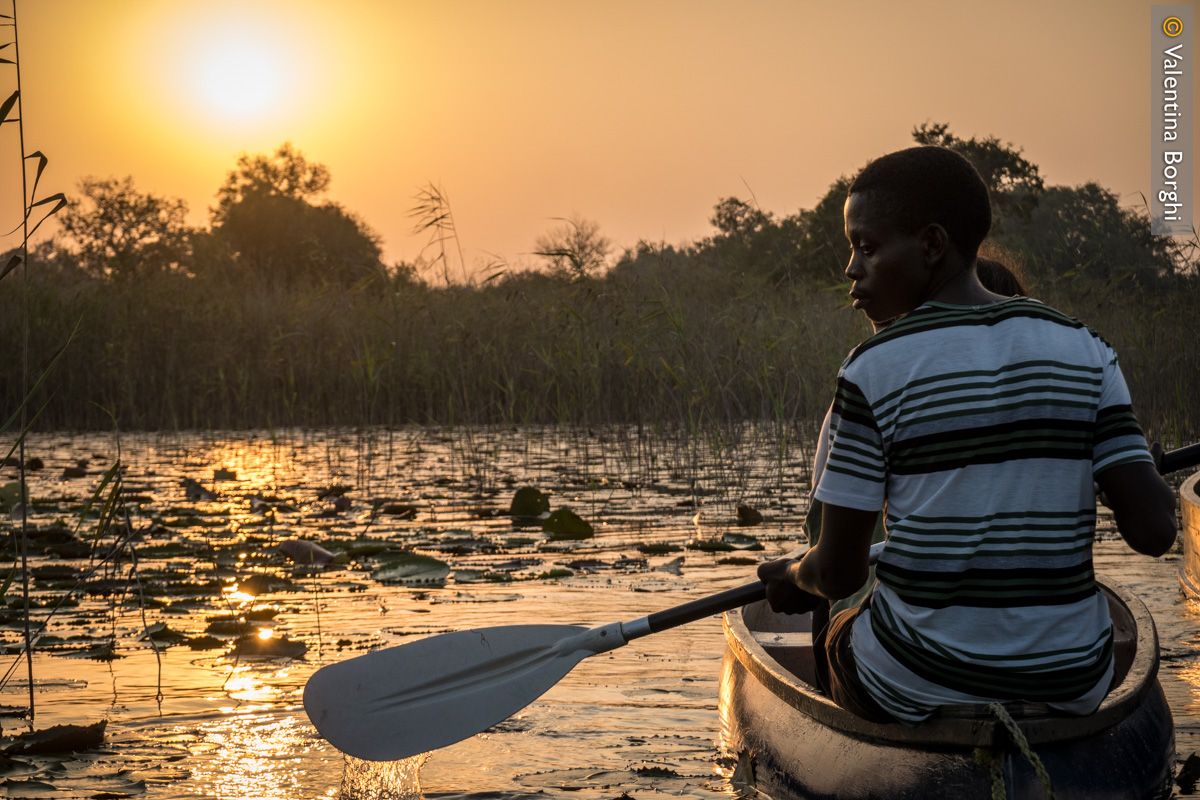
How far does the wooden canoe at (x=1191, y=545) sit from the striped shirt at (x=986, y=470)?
2.96 meters

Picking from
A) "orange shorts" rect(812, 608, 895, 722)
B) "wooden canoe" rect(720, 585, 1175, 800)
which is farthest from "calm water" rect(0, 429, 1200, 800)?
"orange shorts" rect(812, 608, 895, 722)

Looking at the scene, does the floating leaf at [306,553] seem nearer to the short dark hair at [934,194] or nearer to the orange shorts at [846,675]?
the orange shorts at [846,675]

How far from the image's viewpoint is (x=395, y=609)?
14.3ft

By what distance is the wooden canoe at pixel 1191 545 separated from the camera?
4370mm

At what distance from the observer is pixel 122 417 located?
38.3 ft

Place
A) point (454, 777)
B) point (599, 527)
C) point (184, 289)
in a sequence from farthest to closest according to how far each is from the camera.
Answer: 1. point (184, 289)
2. point (599, 527)
3. point (454, 777)

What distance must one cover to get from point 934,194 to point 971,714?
793 mm

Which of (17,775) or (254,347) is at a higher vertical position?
(254,347)

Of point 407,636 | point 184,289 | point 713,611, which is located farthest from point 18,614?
point 184,289

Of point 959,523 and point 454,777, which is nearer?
point 959,523

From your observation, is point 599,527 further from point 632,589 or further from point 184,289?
point 184,289

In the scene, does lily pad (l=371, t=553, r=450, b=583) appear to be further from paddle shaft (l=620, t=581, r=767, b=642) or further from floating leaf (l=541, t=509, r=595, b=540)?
paddle shaft (l=620, t=581, r=767, b=642)

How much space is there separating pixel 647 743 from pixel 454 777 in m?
0.48

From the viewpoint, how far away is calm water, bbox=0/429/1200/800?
8.97 ft
